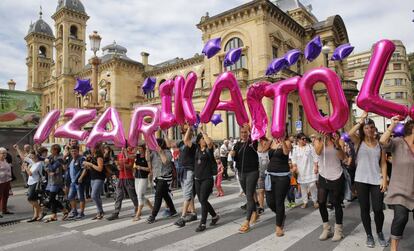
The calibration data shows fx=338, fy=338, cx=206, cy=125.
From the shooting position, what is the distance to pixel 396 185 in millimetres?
4539

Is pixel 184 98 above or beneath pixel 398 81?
beneath

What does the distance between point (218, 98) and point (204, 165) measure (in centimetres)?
172

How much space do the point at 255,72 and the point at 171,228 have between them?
823 inches

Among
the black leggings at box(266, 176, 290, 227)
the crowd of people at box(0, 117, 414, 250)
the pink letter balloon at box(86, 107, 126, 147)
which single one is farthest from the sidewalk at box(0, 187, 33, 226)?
the black leggings at box(266, 176, 290, 227)

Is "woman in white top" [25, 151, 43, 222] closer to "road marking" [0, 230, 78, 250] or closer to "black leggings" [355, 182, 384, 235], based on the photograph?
"road marking" [0, 230, 78, 250]

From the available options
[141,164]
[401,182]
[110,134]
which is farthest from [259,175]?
[110,134]

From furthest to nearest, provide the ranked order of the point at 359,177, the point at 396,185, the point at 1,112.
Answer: the point at 1,112
the point at 359,177
the point at 396,185

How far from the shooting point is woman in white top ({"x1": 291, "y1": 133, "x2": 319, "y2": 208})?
28.0ft

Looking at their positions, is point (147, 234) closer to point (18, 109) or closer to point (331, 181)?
point (331, 181)

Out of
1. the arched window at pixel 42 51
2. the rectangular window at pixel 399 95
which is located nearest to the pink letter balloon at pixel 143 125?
the arched window at pixel 42 51

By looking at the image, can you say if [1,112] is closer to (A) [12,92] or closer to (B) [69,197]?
(A) [12,92]

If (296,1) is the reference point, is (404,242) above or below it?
below

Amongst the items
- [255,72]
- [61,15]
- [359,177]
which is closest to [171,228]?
[359,177]

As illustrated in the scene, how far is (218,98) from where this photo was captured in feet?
25.1
